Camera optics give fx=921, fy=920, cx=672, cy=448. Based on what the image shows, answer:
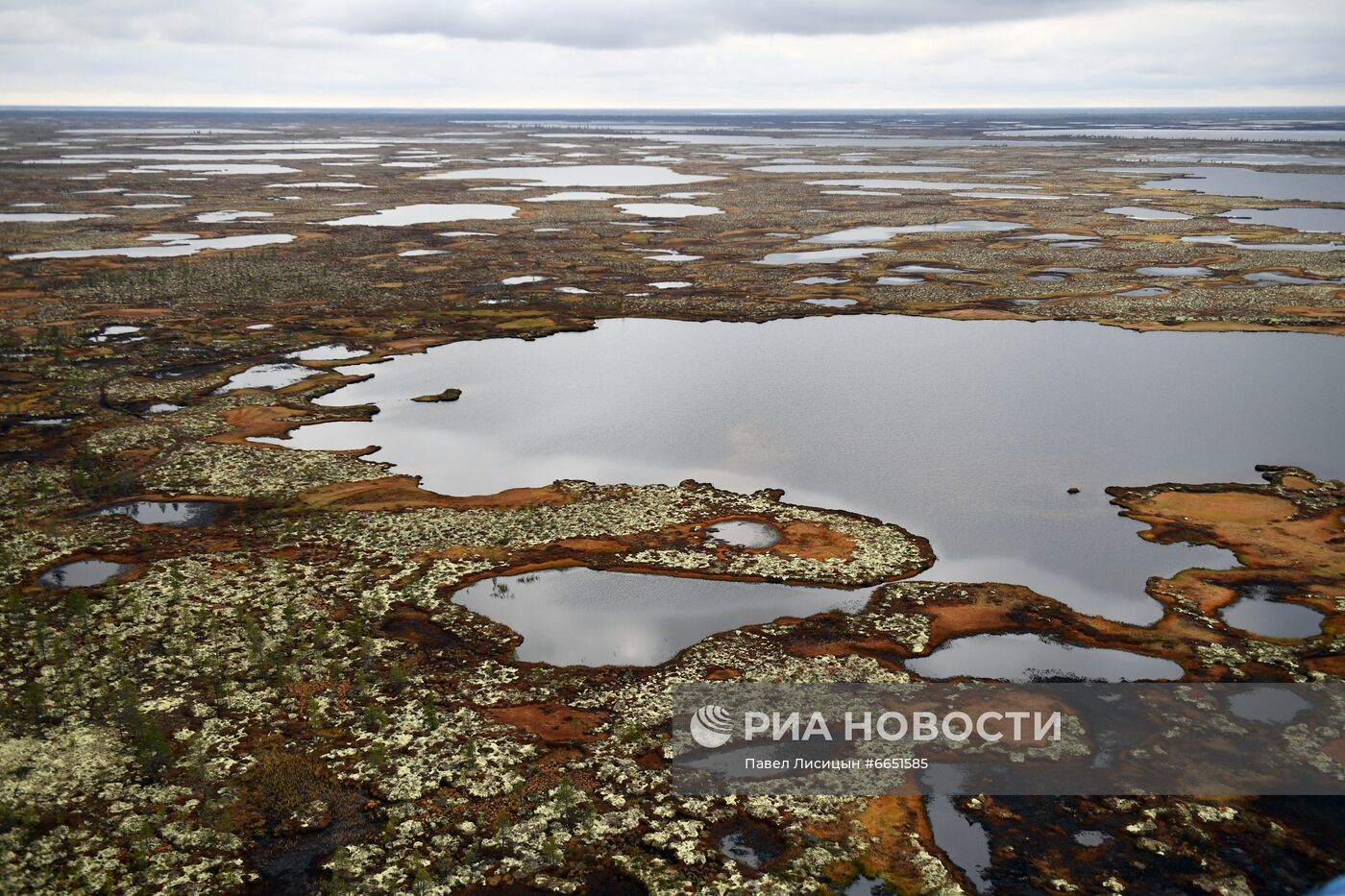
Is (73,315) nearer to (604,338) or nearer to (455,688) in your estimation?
(604,338)

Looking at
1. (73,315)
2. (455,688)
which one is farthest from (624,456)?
(73,315)

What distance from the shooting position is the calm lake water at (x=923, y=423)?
33.7 m

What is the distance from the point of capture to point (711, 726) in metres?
22.3

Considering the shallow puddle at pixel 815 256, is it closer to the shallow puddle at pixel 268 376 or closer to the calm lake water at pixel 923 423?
the calm lake water at pixel 923 423

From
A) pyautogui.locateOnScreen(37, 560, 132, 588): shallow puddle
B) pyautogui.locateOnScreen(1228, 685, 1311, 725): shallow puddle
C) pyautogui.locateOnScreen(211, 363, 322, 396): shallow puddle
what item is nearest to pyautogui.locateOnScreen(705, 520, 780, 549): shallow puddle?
pyautogui.locateOnScreen(1228, 685, 1311, 725): shallow puddle

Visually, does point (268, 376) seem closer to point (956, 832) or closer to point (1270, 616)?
point (956, 832)

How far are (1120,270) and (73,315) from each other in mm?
84158

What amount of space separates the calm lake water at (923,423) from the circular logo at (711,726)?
10385 mm

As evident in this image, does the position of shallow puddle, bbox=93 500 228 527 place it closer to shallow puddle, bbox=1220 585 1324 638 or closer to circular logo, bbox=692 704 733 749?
circular logo, bbox=692 704 733 749

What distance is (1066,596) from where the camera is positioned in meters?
28.6

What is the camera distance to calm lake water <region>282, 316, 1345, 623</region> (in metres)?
33.7

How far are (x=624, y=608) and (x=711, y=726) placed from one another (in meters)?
6.54

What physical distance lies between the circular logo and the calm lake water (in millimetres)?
10385

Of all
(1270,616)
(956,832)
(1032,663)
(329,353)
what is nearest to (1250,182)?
(1270,616)
